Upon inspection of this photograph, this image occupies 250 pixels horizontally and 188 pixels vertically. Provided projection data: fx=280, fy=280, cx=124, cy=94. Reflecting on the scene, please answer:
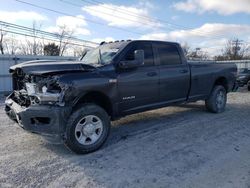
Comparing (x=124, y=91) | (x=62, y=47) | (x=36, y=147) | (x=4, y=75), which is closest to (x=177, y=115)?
(x=124, y=91)

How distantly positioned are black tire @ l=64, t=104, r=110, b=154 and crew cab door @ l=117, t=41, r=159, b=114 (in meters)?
0.56

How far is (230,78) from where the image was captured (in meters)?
8.62

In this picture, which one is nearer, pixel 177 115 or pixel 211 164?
pixel 211 164

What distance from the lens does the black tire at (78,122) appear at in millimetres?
4516

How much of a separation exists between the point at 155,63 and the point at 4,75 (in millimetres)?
11443

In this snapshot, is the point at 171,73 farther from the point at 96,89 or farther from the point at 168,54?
the point at 96,89

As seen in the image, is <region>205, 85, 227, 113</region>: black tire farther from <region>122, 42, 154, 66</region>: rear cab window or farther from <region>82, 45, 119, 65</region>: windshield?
<region>82, 45, 119, 65</region>: windshield

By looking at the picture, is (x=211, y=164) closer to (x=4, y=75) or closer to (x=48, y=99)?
(x=48, y=99)

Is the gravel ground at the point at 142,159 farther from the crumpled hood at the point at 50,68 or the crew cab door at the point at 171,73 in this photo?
the crumpled hood at the point at 50,68

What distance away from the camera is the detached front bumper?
4.41 m

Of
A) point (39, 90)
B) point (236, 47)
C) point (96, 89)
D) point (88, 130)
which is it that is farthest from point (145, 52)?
point (236, 47)

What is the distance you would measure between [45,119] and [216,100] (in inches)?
209

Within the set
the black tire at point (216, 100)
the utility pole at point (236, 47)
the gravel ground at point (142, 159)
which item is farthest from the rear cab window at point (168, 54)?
the utility pole at point (236, 47)

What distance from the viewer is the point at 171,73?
6.48 meters
